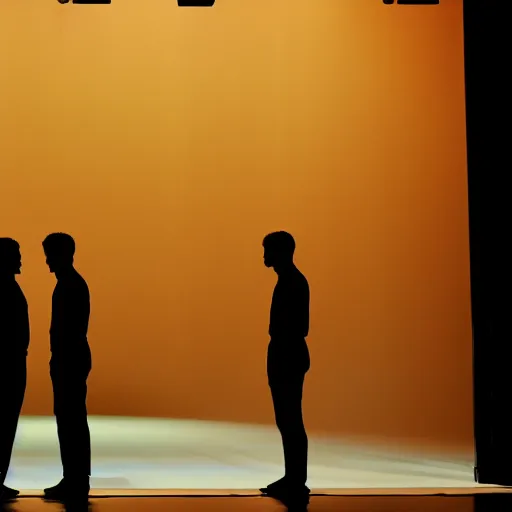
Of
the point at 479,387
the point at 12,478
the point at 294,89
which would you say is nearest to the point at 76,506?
the point at 12,478

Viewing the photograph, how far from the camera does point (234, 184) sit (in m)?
7.62

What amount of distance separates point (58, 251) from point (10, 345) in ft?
1.38

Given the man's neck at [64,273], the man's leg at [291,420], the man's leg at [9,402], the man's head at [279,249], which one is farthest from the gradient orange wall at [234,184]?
the man's neck at [64,273]

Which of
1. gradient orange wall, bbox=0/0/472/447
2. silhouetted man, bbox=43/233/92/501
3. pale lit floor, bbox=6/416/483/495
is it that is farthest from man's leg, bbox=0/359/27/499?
gradient orange wall, bbox=0/0/472/447

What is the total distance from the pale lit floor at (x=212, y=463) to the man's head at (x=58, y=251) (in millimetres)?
992

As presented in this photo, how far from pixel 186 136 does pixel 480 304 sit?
13.0 feet

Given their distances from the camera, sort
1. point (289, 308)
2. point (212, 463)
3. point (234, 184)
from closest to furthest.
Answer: point (289, 308) → point (212, 463) → point (234, 184)

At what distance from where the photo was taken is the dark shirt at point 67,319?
3516 millimetres

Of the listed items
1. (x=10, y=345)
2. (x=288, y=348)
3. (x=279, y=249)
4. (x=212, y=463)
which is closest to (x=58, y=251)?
(x=10, y=345)

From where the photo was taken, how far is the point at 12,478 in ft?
13.6

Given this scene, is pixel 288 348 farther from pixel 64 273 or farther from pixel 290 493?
pixel 64 273

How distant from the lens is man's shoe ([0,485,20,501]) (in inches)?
142

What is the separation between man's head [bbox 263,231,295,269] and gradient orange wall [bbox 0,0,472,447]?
3.82 metres

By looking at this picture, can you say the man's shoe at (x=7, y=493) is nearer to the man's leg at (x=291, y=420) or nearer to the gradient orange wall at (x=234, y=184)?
the man's leg at (x=291, y=420)
